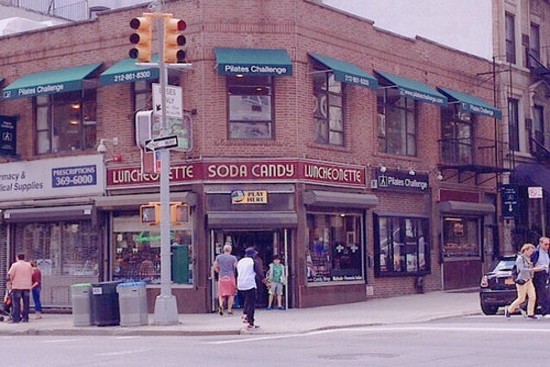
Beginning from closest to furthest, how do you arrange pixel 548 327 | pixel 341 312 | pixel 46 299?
1. pixel 548 327
2. pixel 341 312
3. pixel 46 299

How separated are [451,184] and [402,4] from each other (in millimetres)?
9497

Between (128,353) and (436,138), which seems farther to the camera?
(436,138)

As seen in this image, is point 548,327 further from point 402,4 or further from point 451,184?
point 402,4

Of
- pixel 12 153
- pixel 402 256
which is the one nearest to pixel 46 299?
pixel 12 153

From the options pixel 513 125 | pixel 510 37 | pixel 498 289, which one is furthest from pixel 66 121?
pixel 510 37

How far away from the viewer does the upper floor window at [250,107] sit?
27884mm

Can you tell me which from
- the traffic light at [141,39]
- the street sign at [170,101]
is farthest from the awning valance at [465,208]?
the traffic light at [141,39]

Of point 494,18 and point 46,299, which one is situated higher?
point 494,18

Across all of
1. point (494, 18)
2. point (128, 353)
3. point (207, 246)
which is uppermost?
→ point (494, 18)

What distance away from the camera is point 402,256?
32.4 metres

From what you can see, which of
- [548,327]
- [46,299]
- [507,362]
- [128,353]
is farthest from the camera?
[46,299]

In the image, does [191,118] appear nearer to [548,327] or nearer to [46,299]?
[46,299]

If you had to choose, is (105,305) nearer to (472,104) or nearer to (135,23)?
(135,23)

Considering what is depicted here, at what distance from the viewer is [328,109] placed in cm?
2953
